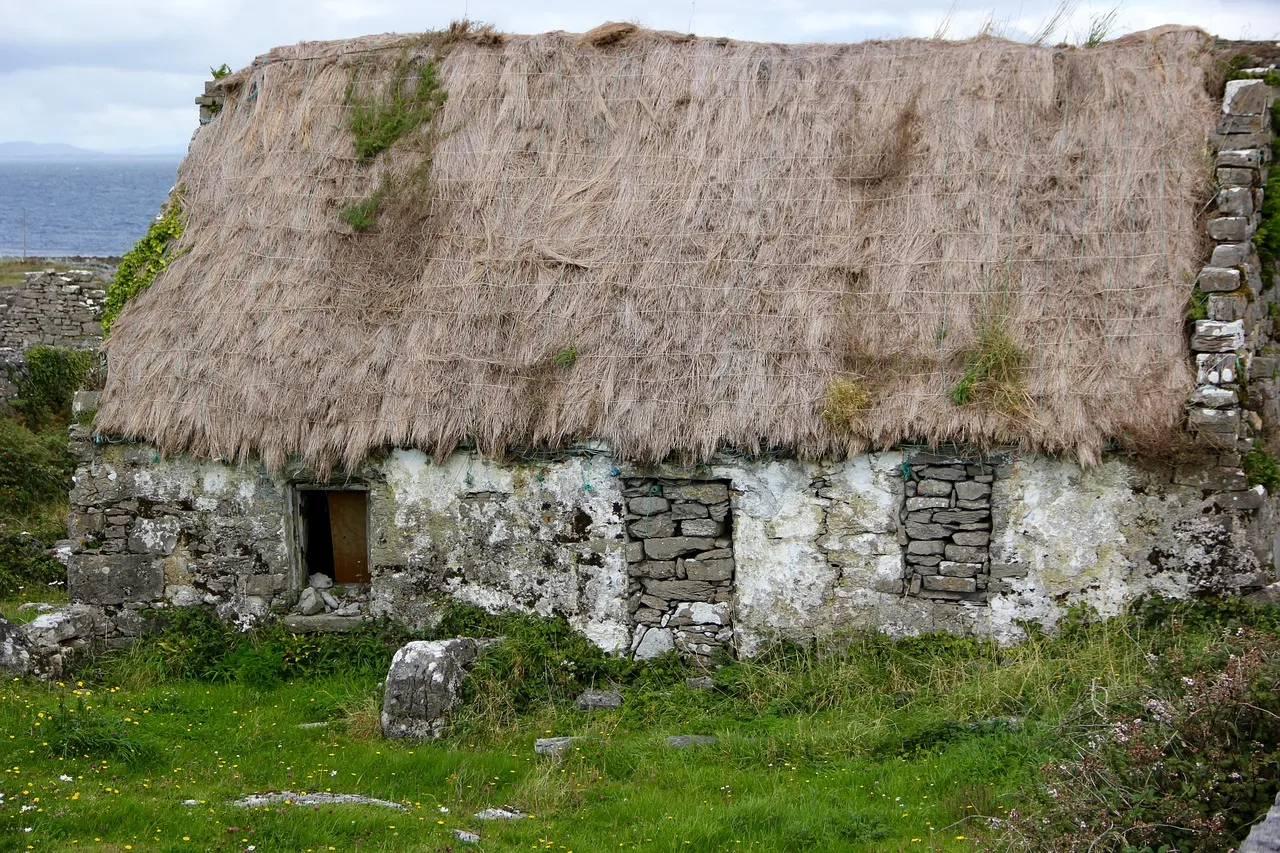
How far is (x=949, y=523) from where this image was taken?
9453 mm

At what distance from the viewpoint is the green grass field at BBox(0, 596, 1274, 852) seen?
22.4 ft

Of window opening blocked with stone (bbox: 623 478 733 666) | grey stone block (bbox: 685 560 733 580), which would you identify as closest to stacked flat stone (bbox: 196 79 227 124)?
window opening blocked with stone (bbox: 623 478 733 666)

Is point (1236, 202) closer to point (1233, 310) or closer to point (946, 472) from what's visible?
point (1233, 310)

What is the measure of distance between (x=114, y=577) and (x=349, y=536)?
208 centimetres

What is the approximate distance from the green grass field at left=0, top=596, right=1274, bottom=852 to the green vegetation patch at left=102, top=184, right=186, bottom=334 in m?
3.30

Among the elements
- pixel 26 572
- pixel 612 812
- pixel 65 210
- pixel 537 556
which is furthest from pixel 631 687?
pixel 65 210

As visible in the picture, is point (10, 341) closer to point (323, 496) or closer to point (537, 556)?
point (323, 496)

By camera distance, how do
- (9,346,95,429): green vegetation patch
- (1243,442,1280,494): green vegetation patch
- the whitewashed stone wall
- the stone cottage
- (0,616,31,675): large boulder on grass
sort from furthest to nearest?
(9,346,95,429): green vegetation patch < (0,616,31,675): large boulder on grass < the stone cottage < the whitewashed stone wall < (1243,442,1280,494): green vegetation patch

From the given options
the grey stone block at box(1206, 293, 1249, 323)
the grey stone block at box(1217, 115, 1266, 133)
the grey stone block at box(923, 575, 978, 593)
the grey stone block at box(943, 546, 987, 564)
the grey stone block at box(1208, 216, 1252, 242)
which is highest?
the grey stone block at box(1217, 115, 1266, 133)

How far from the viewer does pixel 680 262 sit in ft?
34.6

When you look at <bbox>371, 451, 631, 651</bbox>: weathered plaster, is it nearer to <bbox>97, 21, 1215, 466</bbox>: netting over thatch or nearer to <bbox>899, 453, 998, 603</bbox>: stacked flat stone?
<bbox>97, 21, 1215, 466</bbox>: netting over thatch

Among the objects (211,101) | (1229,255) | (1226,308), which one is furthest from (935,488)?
(211,101)

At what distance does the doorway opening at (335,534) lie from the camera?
11016mm

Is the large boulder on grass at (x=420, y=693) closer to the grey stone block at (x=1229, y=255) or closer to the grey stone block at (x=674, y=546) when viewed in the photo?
the grey stone block at (x=674, y=546)
